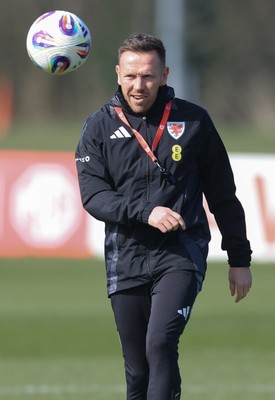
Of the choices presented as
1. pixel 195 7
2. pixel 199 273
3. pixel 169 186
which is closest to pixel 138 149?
pixel 169 186

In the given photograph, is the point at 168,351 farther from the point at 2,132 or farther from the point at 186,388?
the point at 2,132

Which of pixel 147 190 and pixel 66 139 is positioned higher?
pixel 66 139

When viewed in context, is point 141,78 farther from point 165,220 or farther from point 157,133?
point 165,220

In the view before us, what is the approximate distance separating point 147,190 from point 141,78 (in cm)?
63

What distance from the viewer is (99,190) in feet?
23.0

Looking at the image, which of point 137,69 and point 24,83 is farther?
point 24,83

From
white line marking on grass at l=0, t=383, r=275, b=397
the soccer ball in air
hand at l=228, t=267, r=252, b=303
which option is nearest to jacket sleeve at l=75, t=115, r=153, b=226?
the soccer ball in air

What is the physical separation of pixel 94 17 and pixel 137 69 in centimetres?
4621

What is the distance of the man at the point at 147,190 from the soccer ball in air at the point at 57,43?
0.58 meters

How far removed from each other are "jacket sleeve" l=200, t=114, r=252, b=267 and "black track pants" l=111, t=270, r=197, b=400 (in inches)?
13.5

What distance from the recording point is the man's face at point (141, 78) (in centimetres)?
699

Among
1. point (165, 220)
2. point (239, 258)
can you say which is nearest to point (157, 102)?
point (165, 220)

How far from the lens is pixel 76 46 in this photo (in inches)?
301

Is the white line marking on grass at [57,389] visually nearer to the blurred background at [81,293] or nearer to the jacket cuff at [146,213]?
the blurred background at [81,293]
